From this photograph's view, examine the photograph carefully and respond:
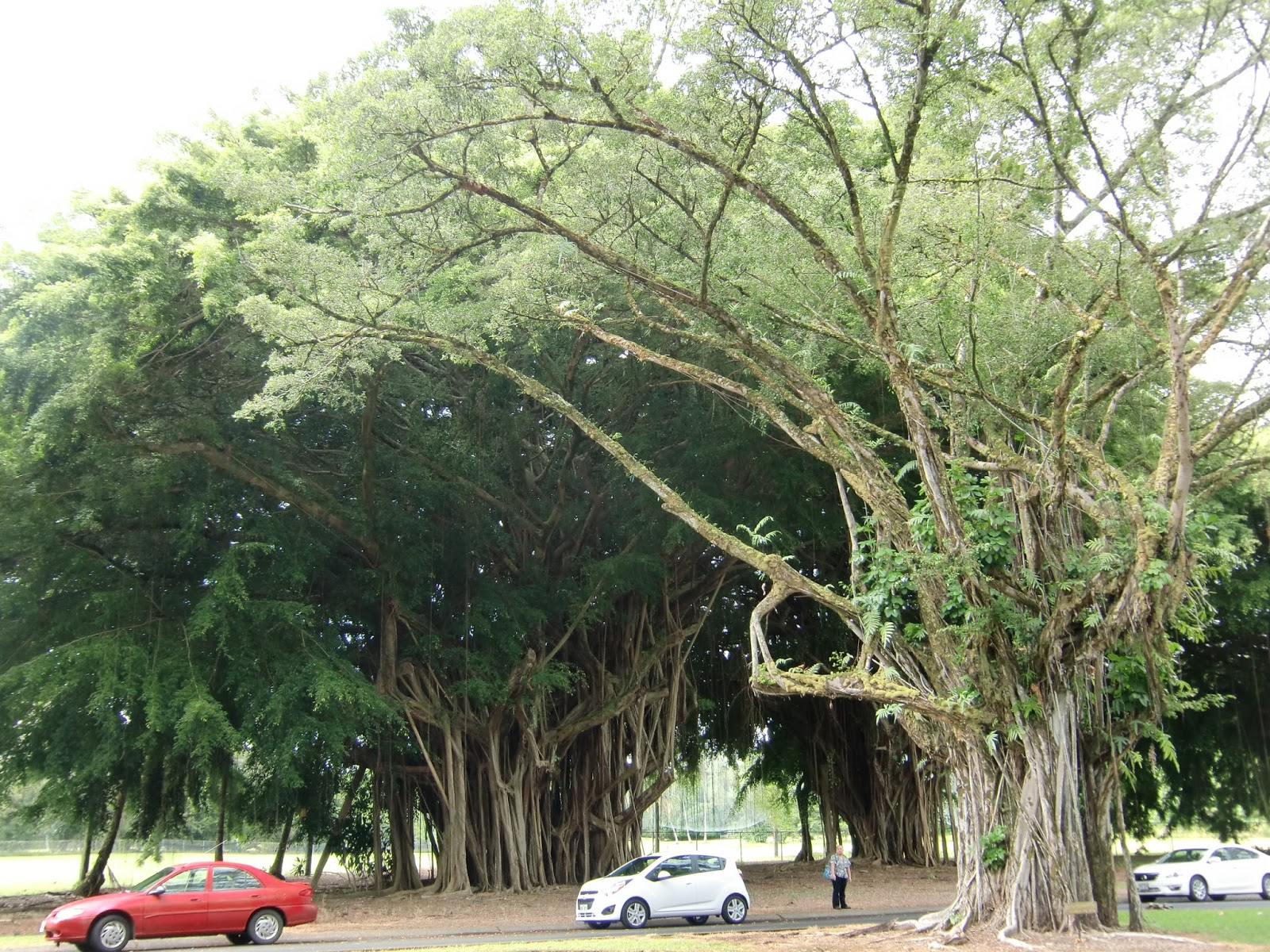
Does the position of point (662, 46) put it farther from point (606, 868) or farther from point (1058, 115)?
point (606, 868)

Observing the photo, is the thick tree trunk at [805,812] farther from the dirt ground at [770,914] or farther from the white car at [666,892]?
the white car at [666,892]

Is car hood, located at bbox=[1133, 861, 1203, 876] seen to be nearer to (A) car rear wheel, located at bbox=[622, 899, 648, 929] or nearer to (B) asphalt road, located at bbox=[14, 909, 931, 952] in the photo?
(B) asphalt road, located at bbox=[14, 909, 931, 952]

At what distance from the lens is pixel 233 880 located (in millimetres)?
11836

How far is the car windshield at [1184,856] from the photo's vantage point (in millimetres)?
17172

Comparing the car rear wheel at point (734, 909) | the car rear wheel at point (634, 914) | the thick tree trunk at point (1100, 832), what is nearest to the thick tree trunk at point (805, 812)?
the car rear wheel at point (734, 909)

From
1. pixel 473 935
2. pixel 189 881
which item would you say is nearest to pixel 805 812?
pixel 473 935

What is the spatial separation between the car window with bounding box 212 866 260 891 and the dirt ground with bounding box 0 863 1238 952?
1.34 meters

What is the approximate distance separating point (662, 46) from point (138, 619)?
1040 cm

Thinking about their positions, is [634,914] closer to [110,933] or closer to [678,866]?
[678,866]

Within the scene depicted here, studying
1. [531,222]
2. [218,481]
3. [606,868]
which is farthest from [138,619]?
[606,868]

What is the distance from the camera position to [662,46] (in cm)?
927

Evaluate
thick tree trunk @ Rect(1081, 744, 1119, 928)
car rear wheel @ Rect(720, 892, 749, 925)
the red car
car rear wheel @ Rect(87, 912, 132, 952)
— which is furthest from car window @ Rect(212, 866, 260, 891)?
thick tree trunk @ Rect(1081, 744, 1119, 928)

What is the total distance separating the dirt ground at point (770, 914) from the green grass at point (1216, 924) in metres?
0.70

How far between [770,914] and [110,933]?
912 centimetres
